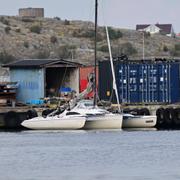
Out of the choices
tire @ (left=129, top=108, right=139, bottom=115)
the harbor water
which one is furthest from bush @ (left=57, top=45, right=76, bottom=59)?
the harbor water

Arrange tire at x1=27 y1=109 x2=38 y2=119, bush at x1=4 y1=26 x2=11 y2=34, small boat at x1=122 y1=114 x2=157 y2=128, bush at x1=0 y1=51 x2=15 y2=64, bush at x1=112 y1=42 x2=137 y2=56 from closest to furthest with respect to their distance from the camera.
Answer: small boat at x1=122 y1=114 x2=157 y2=128, tire at x1=27 y1=109 x2=38 y2=119, bush at x1=0 y1=51 x2=15 y2=64, bush at x1=112 y1=42 x2=137 y2=56, bush at x1=4 y1=26 x2=11 y2=34

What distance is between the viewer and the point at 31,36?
164375mm

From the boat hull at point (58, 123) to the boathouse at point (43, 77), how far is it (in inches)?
605

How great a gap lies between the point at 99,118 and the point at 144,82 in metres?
12.6

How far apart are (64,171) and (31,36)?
4279 inches

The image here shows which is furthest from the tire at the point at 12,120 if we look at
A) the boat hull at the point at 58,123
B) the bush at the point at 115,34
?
the bush at the point at 115,34

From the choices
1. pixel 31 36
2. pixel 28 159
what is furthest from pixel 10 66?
pixel 31 36

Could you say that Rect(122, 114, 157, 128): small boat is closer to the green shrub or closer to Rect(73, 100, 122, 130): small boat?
Rect(73, 100, 122, 130): small boat

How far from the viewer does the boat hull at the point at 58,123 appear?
269ft

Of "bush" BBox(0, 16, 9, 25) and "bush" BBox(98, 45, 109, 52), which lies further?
"bush" BBox(0, 16, 9, 25)

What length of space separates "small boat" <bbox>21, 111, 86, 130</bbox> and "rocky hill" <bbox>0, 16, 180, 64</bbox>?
55.1m

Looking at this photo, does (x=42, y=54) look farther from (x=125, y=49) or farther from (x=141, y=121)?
(x=141, y=121)

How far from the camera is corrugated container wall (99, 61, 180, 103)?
93438 millimetres

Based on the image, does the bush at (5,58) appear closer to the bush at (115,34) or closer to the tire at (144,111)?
the bush at (115,34)
